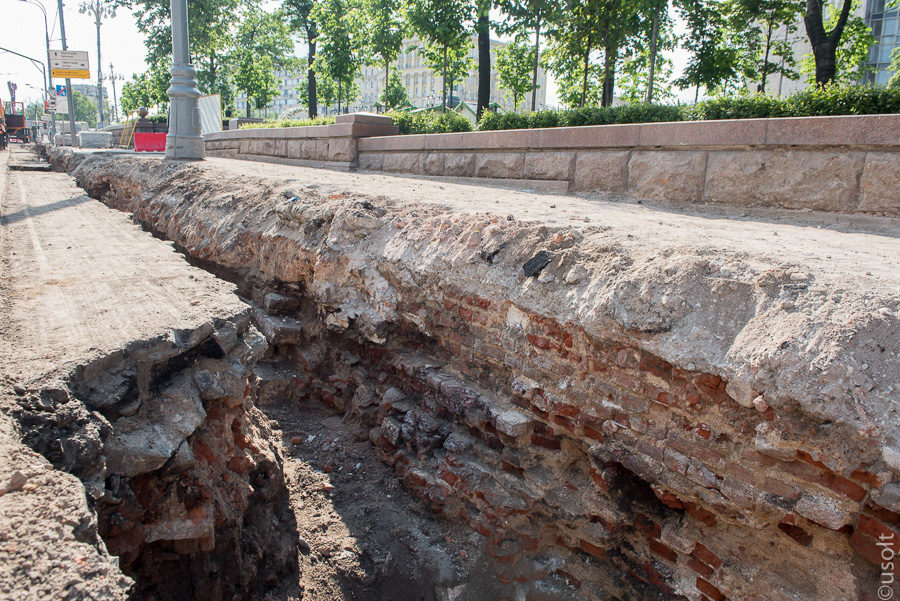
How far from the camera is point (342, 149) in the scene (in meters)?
A: 10.6

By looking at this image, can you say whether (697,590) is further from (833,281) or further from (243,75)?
(243,75)

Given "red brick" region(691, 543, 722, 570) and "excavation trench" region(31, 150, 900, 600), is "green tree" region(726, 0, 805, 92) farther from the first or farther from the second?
"red brick" region(691, 543, 722, 570)

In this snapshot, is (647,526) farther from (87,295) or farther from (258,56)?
(258,56)

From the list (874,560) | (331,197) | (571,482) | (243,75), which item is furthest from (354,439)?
(243,75)

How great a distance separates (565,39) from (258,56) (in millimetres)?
20507

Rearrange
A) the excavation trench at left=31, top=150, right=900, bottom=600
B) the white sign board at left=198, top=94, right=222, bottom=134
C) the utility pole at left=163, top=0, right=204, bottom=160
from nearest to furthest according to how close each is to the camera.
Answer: the excavation trench at left=31, top=150, right=900, bottom=600, the utility pole at left=163, top=0, right=204, bottom=160, the white sign board at left=198, top=94, right=222, bottom=134

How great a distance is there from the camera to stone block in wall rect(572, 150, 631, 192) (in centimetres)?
622

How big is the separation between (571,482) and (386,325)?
5.80 ft

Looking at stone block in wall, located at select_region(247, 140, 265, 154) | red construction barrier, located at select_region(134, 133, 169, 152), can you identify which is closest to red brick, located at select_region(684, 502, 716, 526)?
stone block in wall, located at select_region(247, 140, 265, 154)

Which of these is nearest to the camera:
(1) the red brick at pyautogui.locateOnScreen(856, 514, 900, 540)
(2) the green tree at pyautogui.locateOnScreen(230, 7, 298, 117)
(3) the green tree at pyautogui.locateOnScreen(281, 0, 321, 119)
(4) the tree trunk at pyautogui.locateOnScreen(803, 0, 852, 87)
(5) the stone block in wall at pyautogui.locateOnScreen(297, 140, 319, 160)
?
(1) the red brick at pyautogui.locateOnScreen(856, 514, 900, 540)

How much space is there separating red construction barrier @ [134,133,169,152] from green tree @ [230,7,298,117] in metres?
10.2

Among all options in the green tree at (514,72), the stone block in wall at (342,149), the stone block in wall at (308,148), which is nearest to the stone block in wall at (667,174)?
the stone block in wall at (342,149)

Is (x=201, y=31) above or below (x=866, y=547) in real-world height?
above

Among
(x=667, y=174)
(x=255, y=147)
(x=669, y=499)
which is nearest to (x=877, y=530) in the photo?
(x=669, y=499)
